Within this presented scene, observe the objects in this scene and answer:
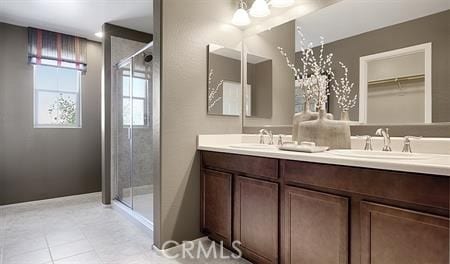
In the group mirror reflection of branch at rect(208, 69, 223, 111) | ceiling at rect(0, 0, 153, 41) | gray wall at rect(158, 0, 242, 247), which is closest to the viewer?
gray wall at rect(158, 0, 242, 247)

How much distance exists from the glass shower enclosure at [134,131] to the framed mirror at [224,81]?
3.37 ft

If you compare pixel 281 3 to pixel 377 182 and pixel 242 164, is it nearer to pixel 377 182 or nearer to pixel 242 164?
pixel 242 164

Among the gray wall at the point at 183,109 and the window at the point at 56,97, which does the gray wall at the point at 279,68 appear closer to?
the gray wall at the point at 183,109

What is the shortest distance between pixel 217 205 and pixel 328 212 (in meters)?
1.00

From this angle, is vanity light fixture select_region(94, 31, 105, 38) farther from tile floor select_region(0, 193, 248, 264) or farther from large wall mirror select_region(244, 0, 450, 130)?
large wall mirror select_region(244, 0, 450, 130)

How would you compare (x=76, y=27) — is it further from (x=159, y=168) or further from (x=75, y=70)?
(x=159, y=168)

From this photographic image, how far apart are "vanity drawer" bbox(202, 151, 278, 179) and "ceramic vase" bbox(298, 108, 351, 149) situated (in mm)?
398

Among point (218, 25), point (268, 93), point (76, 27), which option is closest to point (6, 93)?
point (76, 27)

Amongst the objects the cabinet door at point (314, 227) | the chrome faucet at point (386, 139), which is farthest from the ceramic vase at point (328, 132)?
the cabinet door at point (314, 227)

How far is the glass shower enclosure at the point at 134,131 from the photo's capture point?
319cm

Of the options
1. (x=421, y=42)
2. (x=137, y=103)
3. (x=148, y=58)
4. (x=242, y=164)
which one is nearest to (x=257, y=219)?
(x=242, y=164)

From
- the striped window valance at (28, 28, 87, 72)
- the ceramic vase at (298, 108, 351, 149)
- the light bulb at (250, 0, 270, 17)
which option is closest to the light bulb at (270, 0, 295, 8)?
the light bulb at (250, 0, 270, 17)

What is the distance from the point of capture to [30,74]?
138 inches

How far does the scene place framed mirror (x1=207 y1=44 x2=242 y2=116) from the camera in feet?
7.86
